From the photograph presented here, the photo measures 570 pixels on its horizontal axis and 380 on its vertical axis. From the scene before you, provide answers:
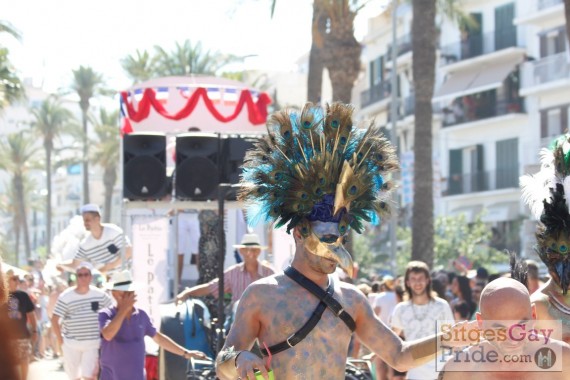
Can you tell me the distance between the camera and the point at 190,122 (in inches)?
731

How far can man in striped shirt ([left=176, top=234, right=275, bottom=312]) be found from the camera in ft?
38.5

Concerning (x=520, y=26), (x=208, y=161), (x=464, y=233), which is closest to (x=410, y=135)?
(x=520, y=26)

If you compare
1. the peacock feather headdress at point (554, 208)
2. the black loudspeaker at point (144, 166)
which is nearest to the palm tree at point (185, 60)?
the black loudspeaker at point (144, 166)

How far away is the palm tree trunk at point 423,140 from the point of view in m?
22.5

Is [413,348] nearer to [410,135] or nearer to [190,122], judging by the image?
[190,122]

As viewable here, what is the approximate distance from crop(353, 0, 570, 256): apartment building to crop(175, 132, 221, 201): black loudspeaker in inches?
1149

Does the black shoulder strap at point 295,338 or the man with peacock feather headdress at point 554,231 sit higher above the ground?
the man with peacock feather headdress at point 554,231

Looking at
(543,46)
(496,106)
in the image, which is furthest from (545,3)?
(496,106)

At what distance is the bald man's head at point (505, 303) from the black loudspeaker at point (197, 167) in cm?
890

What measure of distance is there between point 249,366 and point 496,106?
4597cm

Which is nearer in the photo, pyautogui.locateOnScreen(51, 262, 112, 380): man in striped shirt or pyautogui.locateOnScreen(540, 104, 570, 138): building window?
pyautogui.locateOnScreen(51, 262, 112, 380): man in striped shirt

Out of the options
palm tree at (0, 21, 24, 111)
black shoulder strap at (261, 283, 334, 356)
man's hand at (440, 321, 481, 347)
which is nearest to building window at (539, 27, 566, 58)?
palm tree at (0, 21, 24, 111)

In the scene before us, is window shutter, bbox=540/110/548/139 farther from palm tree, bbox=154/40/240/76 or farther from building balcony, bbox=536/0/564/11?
palm tree, bbox=154/40/240/76

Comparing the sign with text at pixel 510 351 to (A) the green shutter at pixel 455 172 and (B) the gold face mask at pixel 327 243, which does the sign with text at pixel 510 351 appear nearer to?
(B) the gold face mask at pixel 327 243
